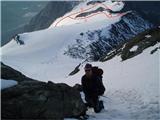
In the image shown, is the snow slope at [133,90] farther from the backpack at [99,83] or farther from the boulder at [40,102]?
the boulder at [40,102]

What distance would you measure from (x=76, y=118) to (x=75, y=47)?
4621 inches

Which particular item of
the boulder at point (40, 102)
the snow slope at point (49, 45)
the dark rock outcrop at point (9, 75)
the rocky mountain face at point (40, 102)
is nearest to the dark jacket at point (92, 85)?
the rocky mountain face at point (40, 102)

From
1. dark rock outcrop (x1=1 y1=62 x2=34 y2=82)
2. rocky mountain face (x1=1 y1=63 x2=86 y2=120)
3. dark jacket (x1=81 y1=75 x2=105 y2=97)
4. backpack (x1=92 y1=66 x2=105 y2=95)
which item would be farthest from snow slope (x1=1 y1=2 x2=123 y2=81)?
rocky mountain face (x1=1 y1=63 x2=86 y2=120)

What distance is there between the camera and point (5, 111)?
49.1ft

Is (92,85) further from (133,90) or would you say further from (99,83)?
A: (133,90)

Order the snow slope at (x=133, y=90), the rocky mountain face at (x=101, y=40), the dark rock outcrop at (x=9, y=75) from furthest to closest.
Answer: the rocky mountain face at (x=101, y=40) < the dark rock outcrop at (x=9, y=75) < the snow slope at (x=133, y=90)

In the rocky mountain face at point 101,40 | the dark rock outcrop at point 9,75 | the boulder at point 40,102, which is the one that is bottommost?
the boulder at point 40,102

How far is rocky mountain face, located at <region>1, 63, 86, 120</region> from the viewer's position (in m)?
15.1

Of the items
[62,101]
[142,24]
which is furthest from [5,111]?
[142,24]

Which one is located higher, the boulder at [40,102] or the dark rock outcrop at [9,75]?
the dark rock outcrop at [9,75]

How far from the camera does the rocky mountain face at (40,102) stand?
1508 centimetres

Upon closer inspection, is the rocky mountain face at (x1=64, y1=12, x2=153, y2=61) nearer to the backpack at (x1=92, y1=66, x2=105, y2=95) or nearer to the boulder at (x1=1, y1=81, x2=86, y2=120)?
the backpack at (x1=92, y1=66, x2=105, y2=95)

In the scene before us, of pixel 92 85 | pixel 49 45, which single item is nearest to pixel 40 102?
pixel 92 85

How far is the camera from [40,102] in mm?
15523
